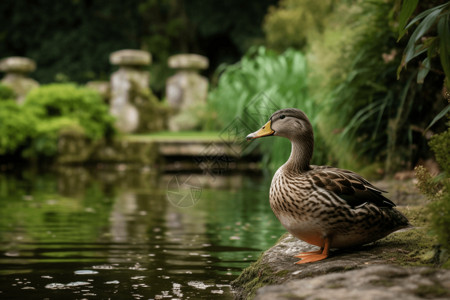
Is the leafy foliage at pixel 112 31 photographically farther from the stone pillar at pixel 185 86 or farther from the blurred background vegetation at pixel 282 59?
the stone pillar at pixel 185 86

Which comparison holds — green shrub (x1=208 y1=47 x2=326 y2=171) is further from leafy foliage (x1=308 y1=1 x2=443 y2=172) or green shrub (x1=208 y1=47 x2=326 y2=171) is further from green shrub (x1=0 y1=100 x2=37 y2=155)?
green shrub (x1=0 y1=100 x2=37 y2=155)

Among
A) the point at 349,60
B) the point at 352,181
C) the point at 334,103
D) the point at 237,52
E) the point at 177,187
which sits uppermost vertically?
the point at 237,52

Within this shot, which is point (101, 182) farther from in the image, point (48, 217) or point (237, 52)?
point (237, 52)

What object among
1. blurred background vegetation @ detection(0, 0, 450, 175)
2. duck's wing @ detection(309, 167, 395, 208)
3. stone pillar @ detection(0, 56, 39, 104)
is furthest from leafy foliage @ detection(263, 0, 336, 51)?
duck's wing @ detection(309, 167, 395, 208)

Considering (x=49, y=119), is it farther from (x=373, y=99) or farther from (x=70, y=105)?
(x=373, y=99)

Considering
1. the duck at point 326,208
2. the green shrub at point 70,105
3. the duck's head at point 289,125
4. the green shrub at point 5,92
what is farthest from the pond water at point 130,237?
the green shrub at point 5,92

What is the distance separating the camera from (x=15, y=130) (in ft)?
52.5

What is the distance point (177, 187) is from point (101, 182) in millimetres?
1712

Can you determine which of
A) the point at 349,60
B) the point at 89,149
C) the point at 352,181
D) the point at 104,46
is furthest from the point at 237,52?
the point at 352,181

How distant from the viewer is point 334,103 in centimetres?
841

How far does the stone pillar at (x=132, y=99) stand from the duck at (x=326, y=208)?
15.7 meters

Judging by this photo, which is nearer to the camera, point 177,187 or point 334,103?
point 334,103

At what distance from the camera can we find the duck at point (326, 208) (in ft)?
12.2

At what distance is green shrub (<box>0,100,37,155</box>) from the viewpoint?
15902 mm
